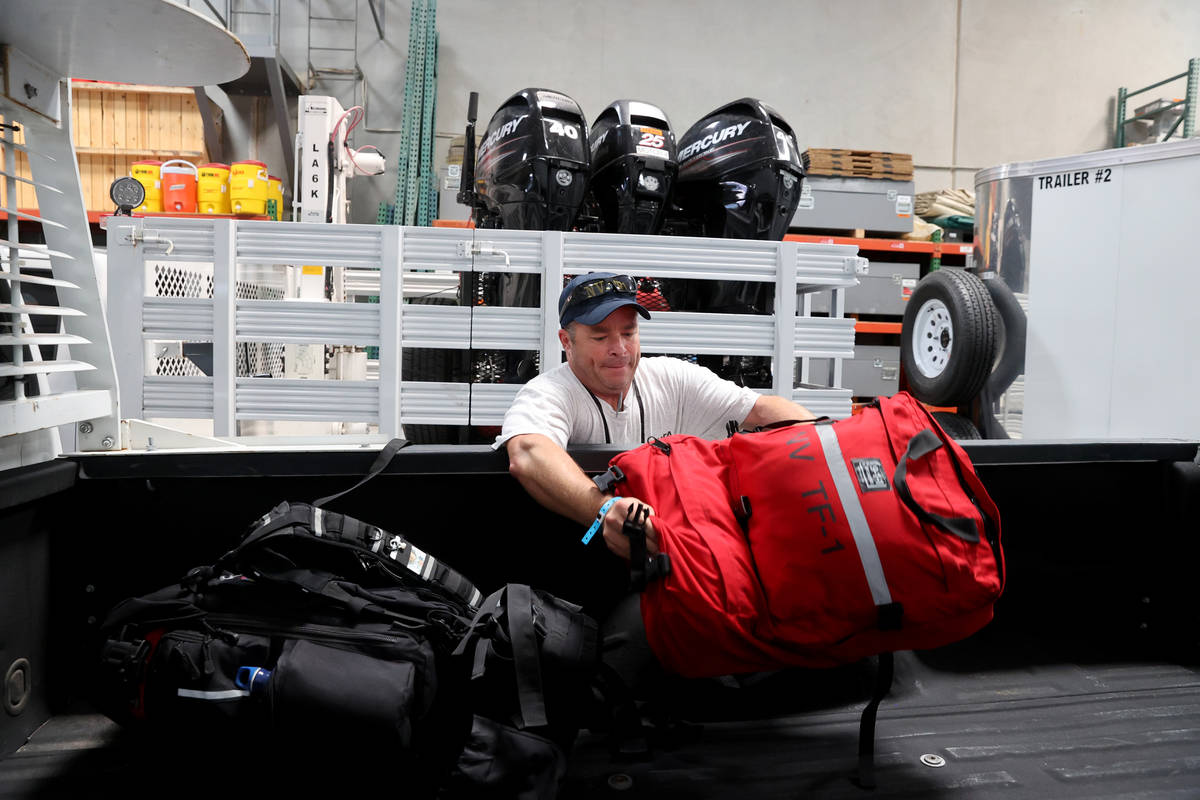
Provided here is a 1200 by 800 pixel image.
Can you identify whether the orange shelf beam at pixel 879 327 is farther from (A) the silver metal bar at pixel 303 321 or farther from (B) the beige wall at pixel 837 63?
(A) the silver metal bar at pixel 303 321

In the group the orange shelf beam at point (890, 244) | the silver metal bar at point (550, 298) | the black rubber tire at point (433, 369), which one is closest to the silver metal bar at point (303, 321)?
the black rubber tire at point (433, 369)

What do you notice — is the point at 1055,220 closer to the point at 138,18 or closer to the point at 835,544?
the point at 835,544

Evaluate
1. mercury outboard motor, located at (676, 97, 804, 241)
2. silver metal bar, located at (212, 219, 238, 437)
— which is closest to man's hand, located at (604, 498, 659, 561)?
silver metal bar, located at (212, 219, 238, 437)

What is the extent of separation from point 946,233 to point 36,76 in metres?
8.37

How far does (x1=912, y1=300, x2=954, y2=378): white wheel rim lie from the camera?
427 centimetres

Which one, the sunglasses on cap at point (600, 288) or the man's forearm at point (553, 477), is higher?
the sunglasses on cap at point (600, 288)

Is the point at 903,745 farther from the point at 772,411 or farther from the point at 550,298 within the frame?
the point at 550,298

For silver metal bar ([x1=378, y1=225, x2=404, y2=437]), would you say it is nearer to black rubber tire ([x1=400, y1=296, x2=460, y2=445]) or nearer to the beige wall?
black rubber tire ([x1=400, y1=296, x2=460, y2=445])

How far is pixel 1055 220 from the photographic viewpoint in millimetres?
3857

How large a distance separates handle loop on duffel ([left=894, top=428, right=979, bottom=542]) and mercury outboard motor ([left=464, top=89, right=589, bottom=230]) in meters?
1.91

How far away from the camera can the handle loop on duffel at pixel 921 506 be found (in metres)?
1.42

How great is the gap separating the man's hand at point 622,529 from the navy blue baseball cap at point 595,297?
628 mm

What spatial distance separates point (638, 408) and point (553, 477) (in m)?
0.55

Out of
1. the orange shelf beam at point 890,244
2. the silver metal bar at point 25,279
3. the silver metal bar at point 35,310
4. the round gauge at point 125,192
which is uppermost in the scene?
the orange shelf beam at point 890,244
